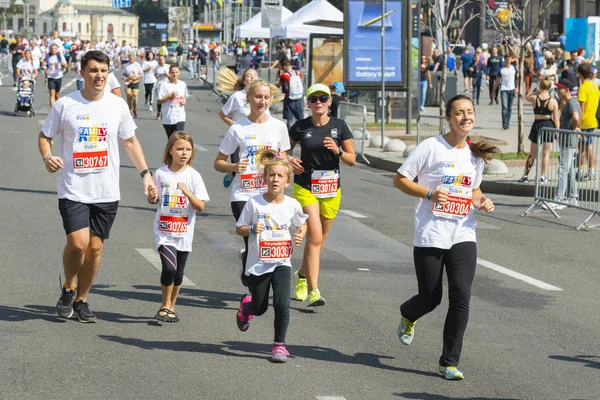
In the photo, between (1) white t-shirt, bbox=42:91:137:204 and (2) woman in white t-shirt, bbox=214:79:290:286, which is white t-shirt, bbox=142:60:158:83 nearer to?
(2) woman in white t-shirt, bbox=214:79:290:286

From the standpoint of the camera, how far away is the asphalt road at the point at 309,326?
6.89 meters

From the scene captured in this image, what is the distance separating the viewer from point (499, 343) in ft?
26.9

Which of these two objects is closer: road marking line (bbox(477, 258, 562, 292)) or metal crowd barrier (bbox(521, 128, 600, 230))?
road marking line (bbox(477, 258, 562, 292))

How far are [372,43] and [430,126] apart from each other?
527 cm

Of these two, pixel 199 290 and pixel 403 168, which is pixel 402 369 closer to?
pixel 403 168

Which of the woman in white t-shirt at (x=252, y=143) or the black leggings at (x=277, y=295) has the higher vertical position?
the woman in white t-shirt at (x=252, y=143)

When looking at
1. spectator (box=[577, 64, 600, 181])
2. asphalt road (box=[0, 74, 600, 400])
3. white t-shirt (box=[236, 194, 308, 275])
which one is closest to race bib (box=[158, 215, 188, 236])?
asphalt road (box=[0, 74, 600, 400])

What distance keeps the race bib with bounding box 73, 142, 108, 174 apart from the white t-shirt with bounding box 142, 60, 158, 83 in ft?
A: 93.6

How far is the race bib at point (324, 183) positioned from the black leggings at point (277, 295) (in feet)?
6.04

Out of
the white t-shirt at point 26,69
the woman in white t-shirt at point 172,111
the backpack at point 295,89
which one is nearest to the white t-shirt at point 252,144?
the woman in white t-shirt at point 172,111

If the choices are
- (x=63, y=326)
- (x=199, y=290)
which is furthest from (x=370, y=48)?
(x=63, y=326)

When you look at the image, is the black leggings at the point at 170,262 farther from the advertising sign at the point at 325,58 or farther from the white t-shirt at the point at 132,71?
the white t-shirt at the point at 132,71

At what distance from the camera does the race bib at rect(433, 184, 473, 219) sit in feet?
23.6

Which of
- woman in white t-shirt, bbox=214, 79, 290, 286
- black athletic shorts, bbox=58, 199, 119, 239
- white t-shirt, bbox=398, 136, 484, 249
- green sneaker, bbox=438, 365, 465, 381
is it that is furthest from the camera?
woman in white t-shirt, bbox=214, 79, 290, 286
